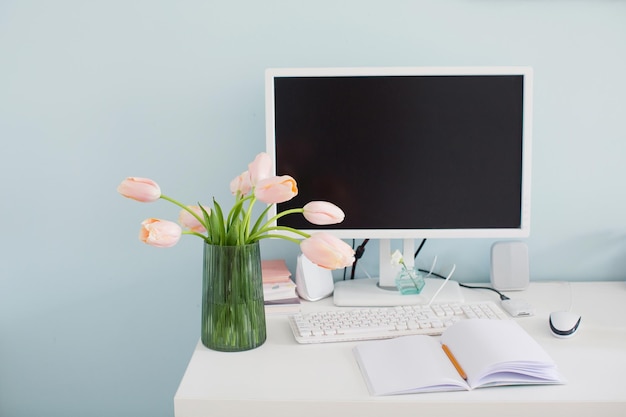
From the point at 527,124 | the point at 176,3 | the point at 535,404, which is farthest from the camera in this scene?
the point at 176,3

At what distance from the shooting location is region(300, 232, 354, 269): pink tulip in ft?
3.54

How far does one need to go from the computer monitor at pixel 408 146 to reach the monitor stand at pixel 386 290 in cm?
10

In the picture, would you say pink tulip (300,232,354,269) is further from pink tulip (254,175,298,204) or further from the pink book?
the pink book

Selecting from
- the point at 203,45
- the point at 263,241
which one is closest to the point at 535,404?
the point at 263,241

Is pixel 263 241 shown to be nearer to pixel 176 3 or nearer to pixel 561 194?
pixel 176 3

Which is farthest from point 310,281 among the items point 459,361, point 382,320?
point 459,361

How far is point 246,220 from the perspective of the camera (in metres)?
1.18

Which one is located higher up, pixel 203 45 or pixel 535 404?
pixel 203 45

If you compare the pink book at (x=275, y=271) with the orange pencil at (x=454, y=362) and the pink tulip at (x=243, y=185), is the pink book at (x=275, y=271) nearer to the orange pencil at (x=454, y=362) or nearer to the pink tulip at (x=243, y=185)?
the pink tulip at (x=243, y=185)

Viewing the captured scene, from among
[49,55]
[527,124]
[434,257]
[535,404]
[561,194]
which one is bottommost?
[535,404]

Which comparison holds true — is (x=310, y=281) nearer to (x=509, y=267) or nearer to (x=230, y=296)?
(x=230, y=296)

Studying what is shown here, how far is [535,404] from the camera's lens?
3.21 feet

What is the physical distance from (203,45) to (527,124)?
772 mm

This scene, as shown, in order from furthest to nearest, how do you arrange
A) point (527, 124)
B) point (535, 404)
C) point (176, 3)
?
point (176, 3) < point (527, 124) < point (535, 404)
